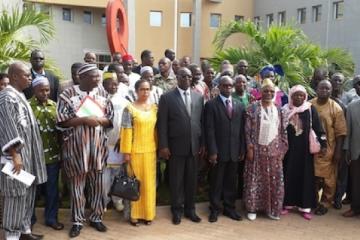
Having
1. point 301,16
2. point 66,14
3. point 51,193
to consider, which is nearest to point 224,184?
point 51,193

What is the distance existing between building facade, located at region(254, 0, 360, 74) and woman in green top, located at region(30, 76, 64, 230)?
57.6ft

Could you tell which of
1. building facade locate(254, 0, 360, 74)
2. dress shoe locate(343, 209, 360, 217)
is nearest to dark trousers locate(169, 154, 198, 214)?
dress shoe locate(343, 209, 360, 217)

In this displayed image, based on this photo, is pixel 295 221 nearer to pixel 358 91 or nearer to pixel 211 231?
pixel 211 231

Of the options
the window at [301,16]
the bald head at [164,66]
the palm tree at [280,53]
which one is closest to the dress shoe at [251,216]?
the bald head at [164,66]

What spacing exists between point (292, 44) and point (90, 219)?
5473 millimetres

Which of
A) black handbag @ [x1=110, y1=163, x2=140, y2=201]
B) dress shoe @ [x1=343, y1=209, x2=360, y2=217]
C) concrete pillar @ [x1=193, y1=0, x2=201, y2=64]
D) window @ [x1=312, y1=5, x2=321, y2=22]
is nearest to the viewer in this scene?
black handbag @ [x1=110, y1=163, x2=140, y2=201]

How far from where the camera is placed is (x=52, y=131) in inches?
200

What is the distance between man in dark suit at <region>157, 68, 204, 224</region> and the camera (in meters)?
5.39

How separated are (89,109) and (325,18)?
79.7 feet

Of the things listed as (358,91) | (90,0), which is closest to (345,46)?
(90,0)

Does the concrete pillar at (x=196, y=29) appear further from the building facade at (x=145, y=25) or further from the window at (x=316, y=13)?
the window at (x=316, y=13)

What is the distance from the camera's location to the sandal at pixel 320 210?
6.11 metres

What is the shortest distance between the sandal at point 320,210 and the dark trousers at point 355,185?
38 cm

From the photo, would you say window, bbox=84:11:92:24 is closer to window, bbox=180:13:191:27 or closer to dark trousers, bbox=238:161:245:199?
window, bbox=180:13:191:27
